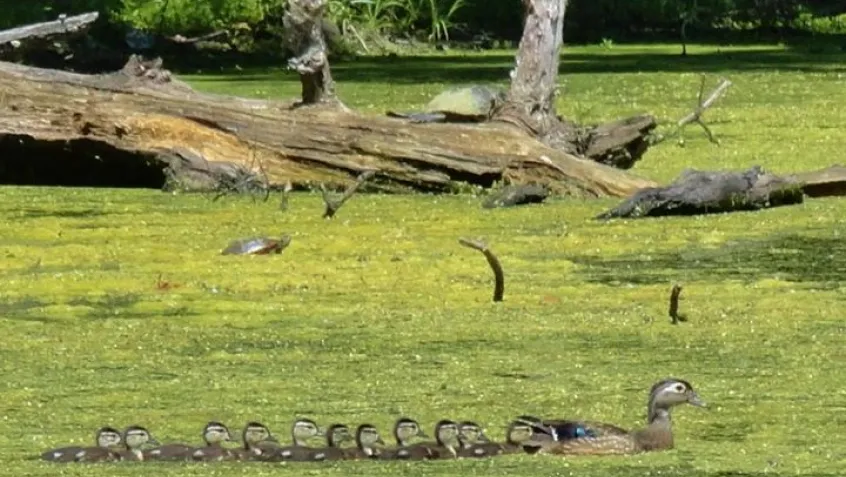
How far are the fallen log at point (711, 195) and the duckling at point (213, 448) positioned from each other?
12.2 feet

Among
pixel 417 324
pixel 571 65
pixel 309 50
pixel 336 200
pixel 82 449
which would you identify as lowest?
pixel 571 65

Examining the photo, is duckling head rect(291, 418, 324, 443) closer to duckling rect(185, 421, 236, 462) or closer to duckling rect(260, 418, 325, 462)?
duckling rect(260, 418, 325, 462)

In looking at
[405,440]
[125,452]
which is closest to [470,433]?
[405,440]

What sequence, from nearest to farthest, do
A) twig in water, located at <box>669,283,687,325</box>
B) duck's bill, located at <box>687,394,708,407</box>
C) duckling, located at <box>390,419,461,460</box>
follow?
duckling, located at <box>390,419,461,460</box>
duck's bill, located at <box>687,394,708,407</box>
twig in water, located at <box>669,283,687,325</box>

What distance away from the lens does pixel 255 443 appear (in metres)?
4.55

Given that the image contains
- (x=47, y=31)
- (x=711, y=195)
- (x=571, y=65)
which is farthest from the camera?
(x=571, y=65)

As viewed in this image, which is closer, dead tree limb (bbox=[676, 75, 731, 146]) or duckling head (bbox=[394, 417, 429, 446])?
duckling head (bbox=[394, 417, 429, 446])

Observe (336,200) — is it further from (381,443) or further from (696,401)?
(381,443)

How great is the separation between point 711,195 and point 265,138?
177 centimetres

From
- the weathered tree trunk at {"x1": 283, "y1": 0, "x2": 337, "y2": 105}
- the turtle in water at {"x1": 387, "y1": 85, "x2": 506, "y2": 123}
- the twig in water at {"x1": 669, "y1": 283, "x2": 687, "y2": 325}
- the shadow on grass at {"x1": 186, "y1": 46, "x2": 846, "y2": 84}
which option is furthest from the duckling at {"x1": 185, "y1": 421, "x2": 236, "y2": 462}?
the shadow on grass at {"x1": 186, "y1": 46, "x2": 846, "y2": 84}

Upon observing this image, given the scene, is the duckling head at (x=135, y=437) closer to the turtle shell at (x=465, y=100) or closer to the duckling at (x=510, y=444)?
the duckling at (x=510, y=444)

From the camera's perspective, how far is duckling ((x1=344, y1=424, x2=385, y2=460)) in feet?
14.8

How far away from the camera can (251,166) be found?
910cm

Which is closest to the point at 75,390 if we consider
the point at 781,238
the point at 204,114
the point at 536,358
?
the point at 536,358
